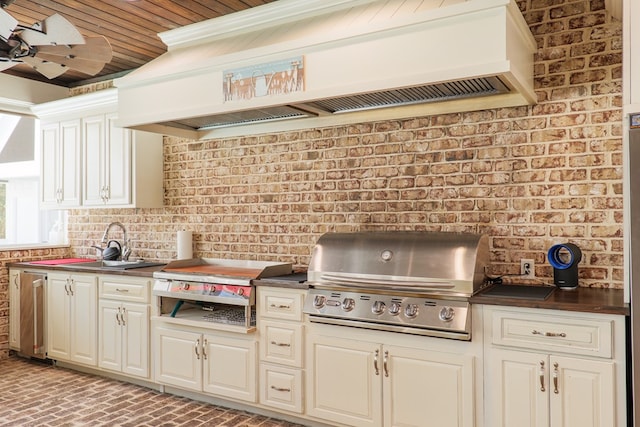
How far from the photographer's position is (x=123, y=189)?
4445 mm

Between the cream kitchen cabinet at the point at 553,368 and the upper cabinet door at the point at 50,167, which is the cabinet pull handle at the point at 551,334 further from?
the upper cabinet door at the point at 50,167

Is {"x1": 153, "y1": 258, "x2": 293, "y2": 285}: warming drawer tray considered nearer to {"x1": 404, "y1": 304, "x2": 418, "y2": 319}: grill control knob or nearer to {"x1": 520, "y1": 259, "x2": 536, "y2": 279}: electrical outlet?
{"x1": 404, "y1": 304, "x2": 418, "y2": 319}: grill control knob

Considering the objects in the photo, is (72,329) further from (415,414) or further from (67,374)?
(415,414)

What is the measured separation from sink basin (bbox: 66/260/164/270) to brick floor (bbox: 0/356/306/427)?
2.94 feet

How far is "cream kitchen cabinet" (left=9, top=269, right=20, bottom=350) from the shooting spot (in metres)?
4.67

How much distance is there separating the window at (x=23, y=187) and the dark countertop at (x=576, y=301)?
4491 millimetres

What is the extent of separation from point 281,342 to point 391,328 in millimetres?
793

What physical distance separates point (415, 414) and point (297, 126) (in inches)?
82.0

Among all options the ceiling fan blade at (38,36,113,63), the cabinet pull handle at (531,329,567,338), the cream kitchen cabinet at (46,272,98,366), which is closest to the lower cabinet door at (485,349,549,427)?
the cabinet pull handle at (531,329,567,338)

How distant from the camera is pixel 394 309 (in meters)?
2.76

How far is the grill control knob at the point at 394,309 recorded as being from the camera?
275cm

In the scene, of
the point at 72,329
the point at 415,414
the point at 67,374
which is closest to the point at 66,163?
the point at 72,329

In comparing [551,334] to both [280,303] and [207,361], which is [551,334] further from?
[207,361]

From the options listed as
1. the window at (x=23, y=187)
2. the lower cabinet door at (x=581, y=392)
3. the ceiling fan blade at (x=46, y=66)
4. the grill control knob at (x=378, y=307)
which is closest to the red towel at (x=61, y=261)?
the window at (x=23, y=187)
